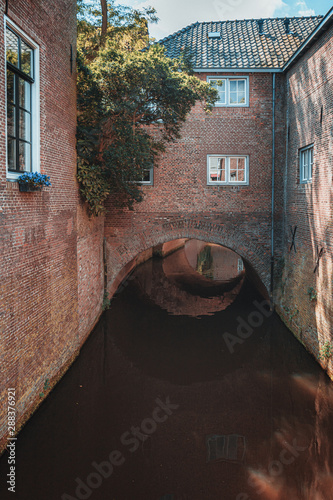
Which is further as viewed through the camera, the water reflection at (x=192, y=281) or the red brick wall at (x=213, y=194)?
the water reflection at (x=192, y=281)

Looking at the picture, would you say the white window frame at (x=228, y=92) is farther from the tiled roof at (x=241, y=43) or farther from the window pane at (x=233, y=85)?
the tiled roof at (x=241, y=43)

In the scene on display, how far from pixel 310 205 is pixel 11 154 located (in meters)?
7.41

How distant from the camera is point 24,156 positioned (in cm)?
668

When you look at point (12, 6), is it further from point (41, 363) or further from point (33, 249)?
point (41, 363)

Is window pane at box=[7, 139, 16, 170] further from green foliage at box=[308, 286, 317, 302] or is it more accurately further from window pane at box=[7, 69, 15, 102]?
green foliage at box=[308, 286, 317, 302]

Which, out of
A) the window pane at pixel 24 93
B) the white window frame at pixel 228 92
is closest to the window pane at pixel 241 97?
the white window frame at pixel 228 92

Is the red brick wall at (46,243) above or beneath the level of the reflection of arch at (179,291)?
above

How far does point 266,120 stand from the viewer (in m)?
12.9

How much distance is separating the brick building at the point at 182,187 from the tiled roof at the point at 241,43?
0.24ft

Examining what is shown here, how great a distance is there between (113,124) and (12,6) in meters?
4.24

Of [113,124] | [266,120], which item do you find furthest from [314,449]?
[266,120]

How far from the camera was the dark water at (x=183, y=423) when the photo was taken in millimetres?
5531

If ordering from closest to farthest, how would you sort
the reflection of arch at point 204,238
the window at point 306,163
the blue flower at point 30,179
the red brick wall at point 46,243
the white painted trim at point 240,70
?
the red brick wall at point 46,243 → the blue flower at point 30,179 → the window at point 306,163 → the white painted trim at point 240,70 → the reflection of arch at point 204,238

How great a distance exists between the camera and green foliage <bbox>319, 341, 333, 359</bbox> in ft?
27.7
